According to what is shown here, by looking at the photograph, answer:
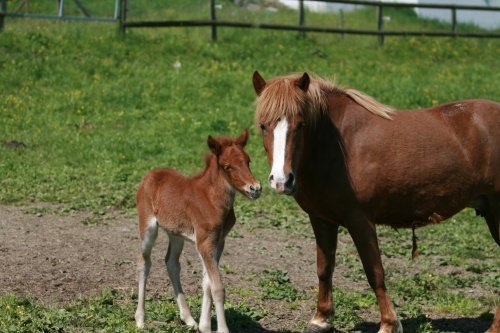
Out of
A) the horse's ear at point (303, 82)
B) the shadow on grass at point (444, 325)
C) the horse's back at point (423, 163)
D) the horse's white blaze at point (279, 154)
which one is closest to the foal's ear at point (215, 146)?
the horse's white blaze at point (279, 154)

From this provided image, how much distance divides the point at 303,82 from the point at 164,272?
9.02 ft

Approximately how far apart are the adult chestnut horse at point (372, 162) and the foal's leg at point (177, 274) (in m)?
0.98

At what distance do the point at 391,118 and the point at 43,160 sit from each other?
7.19 metres

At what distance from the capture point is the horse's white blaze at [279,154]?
608 cm

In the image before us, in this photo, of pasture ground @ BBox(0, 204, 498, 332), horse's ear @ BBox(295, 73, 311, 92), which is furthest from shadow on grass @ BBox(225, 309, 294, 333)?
horse's ear @ BBox(295, 73, 311, 92)

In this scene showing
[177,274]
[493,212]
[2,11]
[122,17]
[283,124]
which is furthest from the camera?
[122,17]

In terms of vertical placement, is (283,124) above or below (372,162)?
above

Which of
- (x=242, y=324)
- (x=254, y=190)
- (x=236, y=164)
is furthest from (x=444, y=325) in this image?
(x=236, y=164)

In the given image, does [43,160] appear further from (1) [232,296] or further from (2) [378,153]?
(2) [378,153]

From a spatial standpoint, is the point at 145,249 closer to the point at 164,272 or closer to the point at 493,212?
the point at 164,272

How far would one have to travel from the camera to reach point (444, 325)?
294 inches

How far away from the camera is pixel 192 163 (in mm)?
13375

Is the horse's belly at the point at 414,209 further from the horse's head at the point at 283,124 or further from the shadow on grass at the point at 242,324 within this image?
the shadow on grass at the point at 242,324

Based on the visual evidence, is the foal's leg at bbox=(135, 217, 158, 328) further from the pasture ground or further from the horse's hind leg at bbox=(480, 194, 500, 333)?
the horse's hind leg at bbox=(480, 194, 500, 333)
